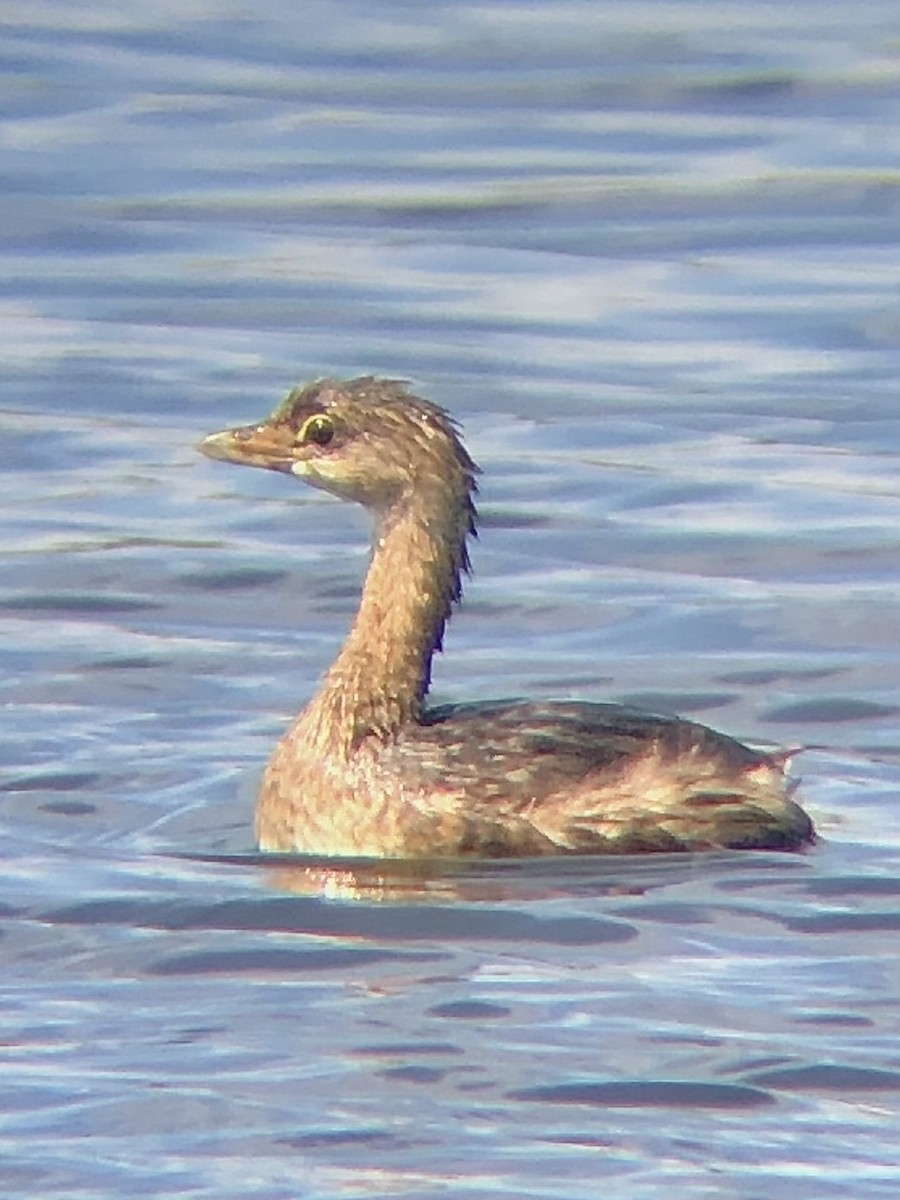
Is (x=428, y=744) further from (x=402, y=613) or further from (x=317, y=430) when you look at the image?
(x=317, y=430)

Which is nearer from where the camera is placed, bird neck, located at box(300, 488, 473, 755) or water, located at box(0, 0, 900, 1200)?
water, located at box(0, 0, 900, 1200)

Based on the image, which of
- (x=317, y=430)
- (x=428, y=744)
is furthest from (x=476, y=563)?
(x=428, y=744)

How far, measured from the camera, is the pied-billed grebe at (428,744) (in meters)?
11.4

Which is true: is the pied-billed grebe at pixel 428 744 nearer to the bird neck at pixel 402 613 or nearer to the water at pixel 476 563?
the bird neck at pixel 402 613

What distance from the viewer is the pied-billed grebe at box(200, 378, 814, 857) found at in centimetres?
1144

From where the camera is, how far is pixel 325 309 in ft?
63.6

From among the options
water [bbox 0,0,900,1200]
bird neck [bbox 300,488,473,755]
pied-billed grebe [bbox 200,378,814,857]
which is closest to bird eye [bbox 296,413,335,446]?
pied-billed grebe [bbox 200,378,814,857]

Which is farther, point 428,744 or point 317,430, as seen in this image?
point 317,430

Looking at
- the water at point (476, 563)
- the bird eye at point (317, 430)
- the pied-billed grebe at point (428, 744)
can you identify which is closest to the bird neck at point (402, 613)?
the pied-billed grebe at point (428, 744)

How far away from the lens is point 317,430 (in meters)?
12.1

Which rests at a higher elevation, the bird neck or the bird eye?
the bird eye

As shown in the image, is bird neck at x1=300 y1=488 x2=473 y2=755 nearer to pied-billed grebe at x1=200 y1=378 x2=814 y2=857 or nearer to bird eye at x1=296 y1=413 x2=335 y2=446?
pied-billed grebe at x1=200 y1=378 x2=814 y2=857

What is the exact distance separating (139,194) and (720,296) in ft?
11.5

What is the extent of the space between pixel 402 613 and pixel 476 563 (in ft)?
9.29
